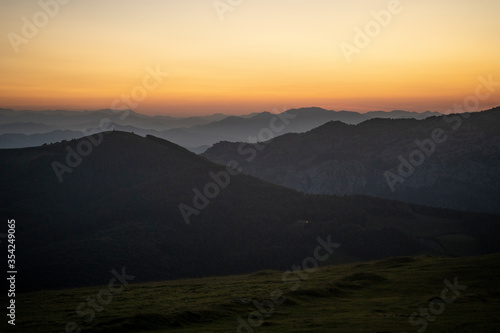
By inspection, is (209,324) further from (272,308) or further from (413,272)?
(413,272)

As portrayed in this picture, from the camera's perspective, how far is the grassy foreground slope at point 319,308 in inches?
1913

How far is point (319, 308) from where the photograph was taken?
60.1m

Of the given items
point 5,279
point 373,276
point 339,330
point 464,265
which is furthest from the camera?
point 5,279

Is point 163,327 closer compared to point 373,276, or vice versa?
point 163,327

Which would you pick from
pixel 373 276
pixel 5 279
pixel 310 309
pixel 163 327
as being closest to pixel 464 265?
pixel 373 276

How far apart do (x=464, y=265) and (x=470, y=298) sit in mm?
32736

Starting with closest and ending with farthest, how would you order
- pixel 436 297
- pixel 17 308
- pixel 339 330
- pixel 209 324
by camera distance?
pixel 339 330 < pixel 209 324 < pixel 436 297 < pixel 17 308

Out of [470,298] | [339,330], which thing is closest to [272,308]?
[339,330]

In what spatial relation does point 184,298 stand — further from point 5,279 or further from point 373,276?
point 5,279

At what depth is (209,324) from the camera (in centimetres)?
5228

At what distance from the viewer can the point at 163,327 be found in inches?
2003

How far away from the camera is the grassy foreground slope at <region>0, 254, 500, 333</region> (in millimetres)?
48594

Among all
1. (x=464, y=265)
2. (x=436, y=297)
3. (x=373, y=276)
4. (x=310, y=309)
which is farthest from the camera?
(x=464, y=265)

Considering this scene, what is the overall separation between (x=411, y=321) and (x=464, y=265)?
2027 inches
